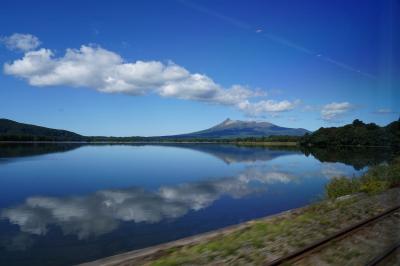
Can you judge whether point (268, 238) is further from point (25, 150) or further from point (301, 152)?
point (25, 150)

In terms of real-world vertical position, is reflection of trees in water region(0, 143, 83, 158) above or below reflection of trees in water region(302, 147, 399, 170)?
above

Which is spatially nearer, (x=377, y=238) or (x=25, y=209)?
(x=377, y=238)

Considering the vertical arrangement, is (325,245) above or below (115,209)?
above

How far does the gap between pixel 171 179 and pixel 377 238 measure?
28373mm

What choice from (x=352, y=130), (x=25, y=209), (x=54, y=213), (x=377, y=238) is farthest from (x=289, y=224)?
(x=352, y=130)

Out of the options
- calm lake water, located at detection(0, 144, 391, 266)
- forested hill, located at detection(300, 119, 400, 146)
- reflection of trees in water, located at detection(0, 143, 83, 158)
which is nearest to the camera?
calm lake water, located at detection(0, 144, 391, 266)

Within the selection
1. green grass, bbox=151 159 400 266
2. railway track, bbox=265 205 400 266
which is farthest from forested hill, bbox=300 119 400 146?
railway track, bbox=265 205 400 266

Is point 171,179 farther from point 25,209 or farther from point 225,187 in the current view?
point 25,209

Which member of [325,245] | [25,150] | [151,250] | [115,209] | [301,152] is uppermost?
[25,150]

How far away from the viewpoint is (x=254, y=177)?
137ft

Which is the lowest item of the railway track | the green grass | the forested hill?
the green grass

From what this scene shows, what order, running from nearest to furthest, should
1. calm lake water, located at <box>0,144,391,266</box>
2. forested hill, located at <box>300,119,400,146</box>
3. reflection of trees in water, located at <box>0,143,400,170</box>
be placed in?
calm lake water, located at <box>0,144,391,266</box>, reflection of trees in water, located at <box>0,143,400,170</box>, forested hill, located at <box>300,119,400,146</box>

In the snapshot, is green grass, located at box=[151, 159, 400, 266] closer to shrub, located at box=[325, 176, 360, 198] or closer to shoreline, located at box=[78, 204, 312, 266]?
shoreline, located at box=[78, 204, 312, 266]

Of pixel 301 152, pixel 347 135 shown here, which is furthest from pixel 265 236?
pixel 347 135
